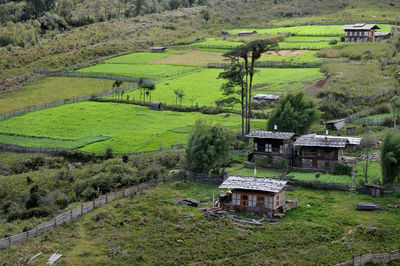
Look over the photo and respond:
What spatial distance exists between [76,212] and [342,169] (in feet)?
93.9

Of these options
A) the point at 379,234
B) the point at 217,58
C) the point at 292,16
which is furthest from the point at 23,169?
the point at 292,16

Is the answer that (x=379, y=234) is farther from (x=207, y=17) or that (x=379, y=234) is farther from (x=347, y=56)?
(x=207, y=17)

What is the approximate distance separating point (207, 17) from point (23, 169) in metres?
120

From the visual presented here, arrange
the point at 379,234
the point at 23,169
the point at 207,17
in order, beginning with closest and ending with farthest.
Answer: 1. the point at 379,234
2. the point at 23,169
3. the point at 207,17

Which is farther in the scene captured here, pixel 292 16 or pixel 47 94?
pixel 292 16

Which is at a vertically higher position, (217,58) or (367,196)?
(217,58)

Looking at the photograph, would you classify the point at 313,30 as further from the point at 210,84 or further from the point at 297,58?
the point at 210,84

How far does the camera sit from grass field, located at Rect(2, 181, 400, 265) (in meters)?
47.1

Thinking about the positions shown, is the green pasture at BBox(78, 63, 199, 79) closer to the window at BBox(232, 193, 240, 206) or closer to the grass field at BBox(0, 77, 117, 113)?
the grass field at BBox(0, 77, 117, 113)

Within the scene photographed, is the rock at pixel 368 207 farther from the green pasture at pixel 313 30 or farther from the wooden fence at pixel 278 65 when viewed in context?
the green pasture at pixel 313 30

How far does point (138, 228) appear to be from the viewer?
52.9 metres

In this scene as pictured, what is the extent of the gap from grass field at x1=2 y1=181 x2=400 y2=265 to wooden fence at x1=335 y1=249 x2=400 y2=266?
0.88m

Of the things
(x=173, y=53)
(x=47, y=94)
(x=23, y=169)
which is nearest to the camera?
(x=23, y=169)

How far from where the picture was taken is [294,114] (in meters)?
77.9
